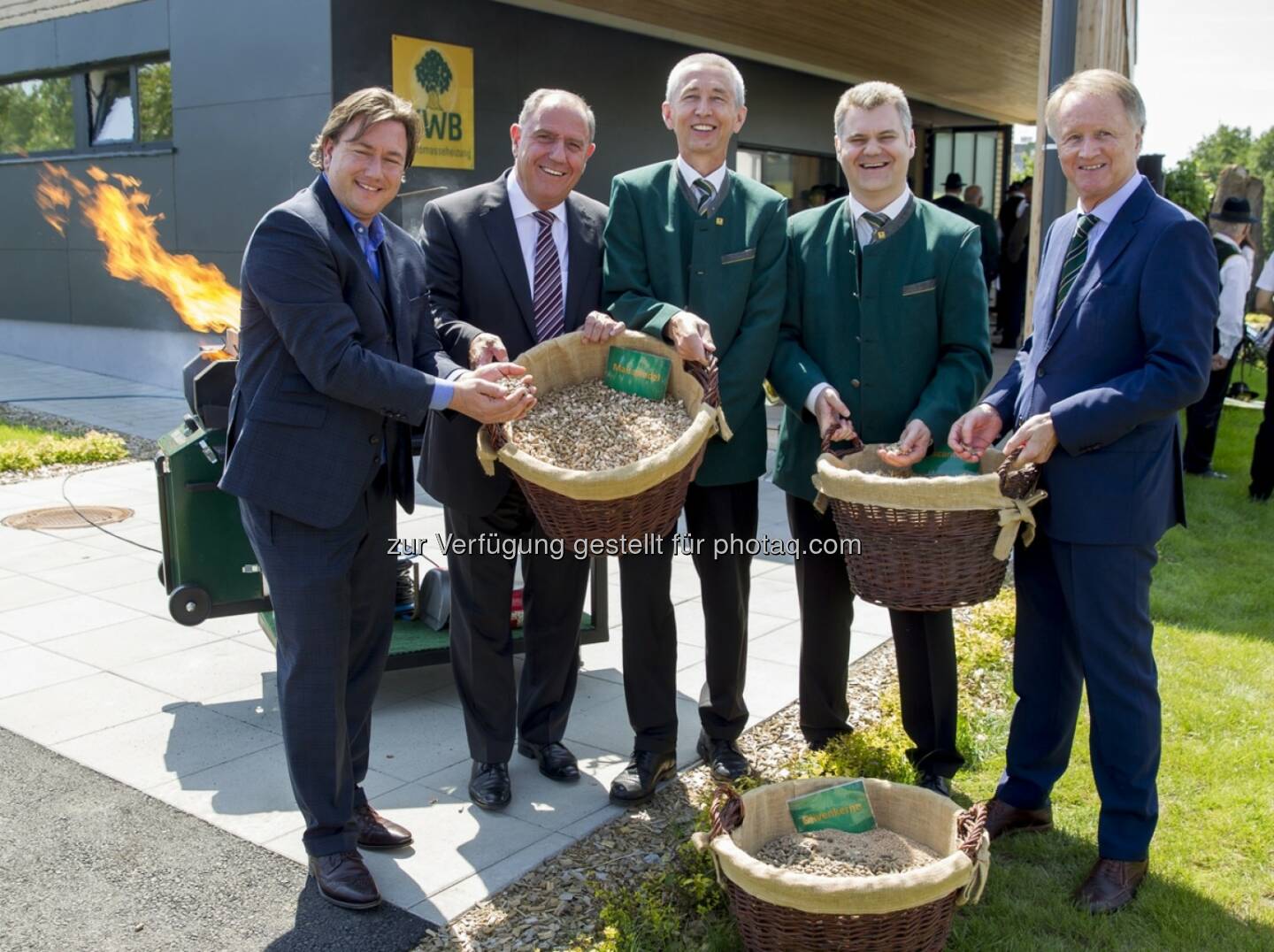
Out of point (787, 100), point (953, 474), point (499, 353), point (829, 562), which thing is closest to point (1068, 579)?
point (953, 474)

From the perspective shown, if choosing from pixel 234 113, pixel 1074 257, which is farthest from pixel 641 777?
pixel 234 113

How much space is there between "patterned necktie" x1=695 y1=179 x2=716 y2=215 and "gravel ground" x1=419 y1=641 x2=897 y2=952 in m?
1.94

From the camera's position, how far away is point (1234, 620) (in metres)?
5.96

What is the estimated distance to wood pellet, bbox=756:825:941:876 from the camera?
304 cm

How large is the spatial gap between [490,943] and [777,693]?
206 cm

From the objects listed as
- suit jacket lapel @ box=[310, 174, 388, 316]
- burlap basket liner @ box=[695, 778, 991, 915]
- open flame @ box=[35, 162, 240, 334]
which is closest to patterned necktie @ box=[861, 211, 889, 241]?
suit jacket lapel @ box=[310, 174, 388, 316]

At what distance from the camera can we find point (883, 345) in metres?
3.76

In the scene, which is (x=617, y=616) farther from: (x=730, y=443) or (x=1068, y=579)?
(x=1068, y=579)

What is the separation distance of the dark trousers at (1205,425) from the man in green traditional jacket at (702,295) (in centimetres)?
695

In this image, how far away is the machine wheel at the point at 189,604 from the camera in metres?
4.70

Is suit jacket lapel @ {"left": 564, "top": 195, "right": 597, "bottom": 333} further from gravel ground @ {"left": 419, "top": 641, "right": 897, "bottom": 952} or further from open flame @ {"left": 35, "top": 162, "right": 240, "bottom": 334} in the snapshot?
open flame @ {"left": 35, "top": 162, "right": 240, "bottom": 334}

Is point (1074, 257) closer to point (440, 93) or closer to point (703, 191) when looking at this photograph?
point (703, 191)

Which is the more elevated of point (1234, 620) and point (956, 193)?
point (956, 193)

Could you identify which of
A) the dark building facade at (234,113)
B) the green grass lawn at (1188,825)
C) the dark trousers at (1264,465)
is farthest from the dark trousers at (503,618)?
the dark trousers at (1264,465)
